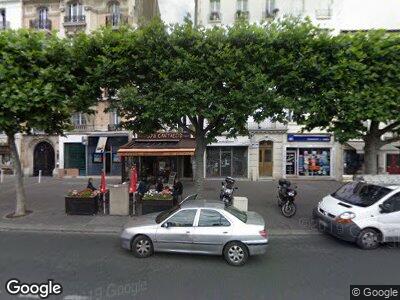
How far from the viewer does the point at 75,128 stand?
2523 centimetres

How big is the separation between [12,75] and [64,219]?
503 cm

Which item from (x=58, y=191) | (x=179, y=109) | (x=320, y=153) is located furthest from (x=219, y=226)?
(x=320, y=153)

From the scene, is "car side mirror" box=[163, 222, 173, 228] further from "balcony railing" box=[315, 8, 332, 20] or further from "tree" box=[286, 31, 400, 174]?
"balcony railing" box=[315, 8, 332, 20]

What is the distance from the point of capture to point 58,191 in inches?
699

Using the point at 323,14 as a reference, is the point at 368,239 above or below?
below

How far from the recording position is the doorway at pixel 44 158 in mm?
26922

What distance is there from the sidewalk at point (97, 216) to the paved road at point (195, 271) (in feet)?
4.50

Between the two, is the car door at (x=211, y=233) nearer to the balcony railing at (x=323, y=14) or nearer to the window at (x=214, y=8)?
the window at (x=214, y=8)

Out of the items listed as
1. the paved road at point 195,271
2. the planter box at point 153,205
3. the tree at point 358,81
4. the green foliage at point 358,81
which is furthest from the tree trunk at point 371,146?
the planter box at point 153,205

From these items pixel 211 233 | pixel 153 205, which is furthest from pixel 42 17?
pixel 211 233

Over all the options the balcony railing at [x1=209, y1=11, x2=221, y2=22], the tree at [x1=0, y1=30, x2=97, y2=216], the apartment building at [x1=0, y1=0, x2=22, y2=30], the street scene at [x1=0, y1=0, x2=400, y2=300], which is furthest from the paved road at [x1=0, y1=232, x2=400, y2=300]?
the apartment building at [x1=0, y1=0, x2=22, y2=30]

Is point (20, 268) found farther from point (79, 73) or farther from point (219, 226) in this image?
point (79, 73)

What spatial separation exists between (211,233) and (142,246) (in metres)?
1.68

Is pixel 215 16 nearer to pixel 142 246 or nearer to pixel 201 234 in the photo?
pixel 201 234
